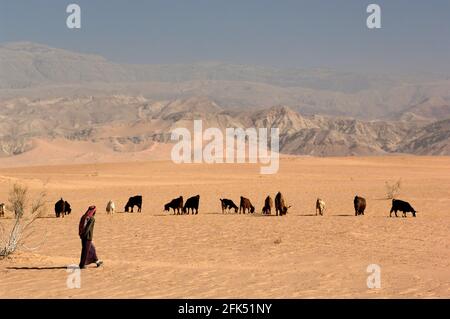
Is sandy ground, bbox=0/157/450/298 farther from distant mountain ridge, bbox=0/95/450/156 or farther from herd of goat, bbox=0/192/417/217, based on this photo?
distant mountain ridge, bbox=0/95/450/156

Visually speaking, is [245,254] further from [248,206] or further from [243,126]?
[243,126]

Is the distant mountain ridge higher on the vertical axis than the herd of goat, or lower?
higher

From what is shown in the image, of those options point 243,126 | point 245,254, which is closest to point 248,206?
point 245,254

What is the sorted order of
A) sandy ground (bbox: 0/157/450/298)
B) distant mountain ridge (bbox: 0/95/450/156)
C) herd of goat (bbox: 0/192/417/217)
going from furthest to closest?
distant mountain ridge (bbox: 0/95/450/156) → herd of goat (bbox: 0/192/417/217) → sandy ground (bbox: 0/157/450/298)

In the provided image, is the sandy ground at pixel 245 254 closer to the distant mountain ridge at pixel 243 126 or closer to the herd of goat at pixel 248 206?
the herd of goat at pixel 248 206

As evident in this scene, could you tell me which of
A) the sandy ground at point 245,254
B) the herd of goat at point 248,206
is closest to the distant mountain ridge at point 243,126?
the herd of goat at point 248,206

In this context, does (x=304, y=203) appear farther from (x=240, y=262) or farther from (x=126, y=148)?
(x=126, y=148)

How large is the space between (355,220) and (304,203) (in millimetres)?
7764

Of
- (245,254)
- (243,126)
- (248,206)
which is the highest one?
(243,126)

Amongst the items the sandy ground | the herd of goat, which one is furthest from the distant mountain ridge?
the sandy ground

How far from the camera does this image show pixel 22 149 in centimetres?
10438

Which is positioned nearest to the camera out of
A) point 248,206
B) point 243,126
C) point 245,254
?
point 245,254
